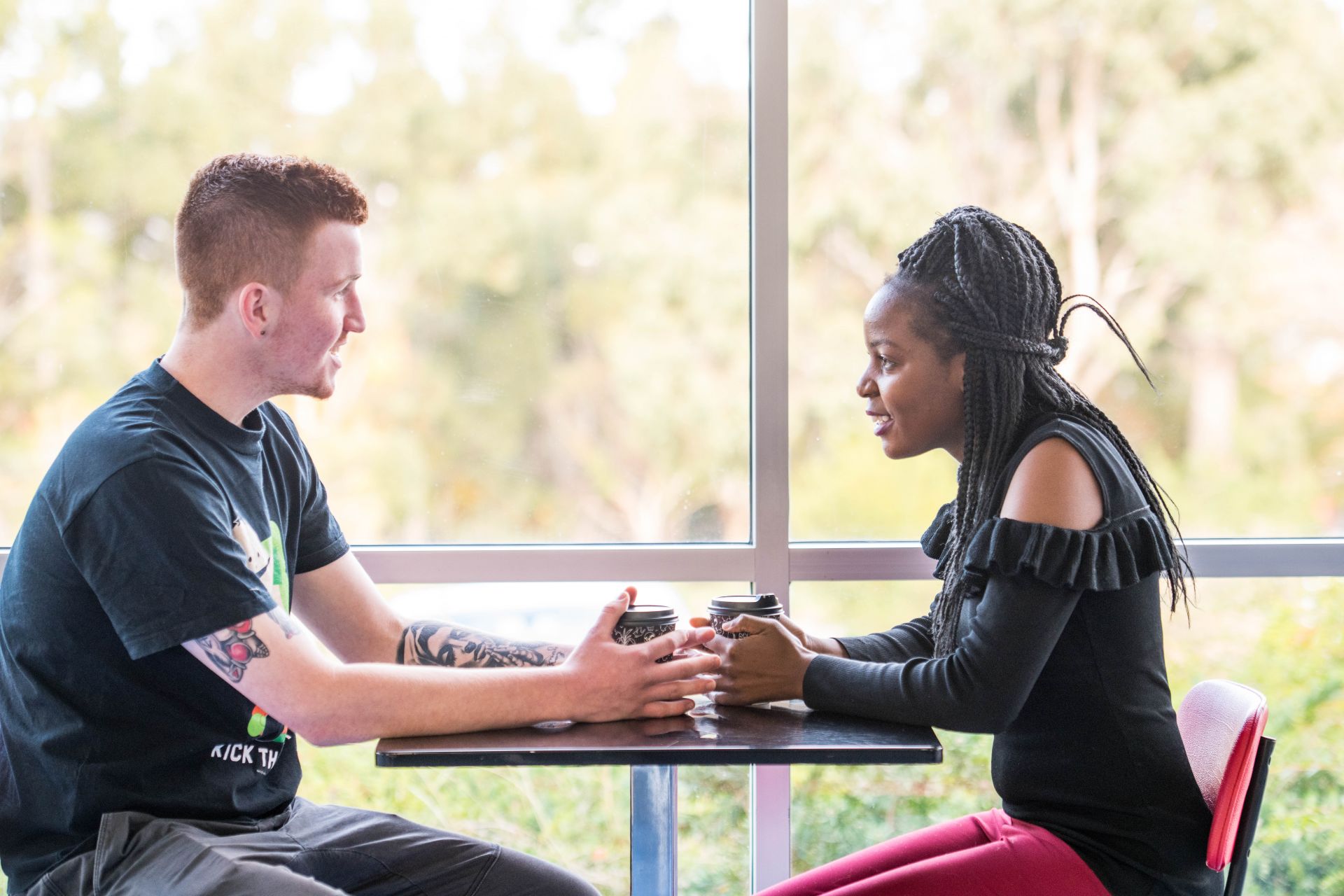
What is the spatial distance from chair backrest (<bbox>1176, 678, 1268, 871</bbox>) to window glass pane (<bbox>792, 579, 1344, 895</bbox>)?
66cm

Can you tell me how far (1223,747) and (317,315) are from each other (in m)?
1.47

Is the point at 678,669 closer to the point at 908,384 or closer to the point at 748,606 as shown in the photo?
the point at 748,606

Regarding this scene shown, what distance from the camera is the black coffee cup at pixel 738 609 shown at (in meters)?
1.70

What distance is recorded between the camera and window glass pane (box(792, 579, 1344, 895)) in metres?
2.37

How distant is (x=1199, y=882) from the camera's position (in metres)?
1.58

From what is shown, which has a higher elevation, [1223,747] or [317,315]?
[317,315]

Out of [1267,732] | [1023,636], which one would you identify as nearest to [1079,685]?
[1023,636]

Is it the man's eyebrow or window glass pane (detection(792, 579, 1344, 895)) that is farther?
window glass pane (detection(792, 579, 1344, 895))

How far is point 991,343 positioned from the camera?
173 cm

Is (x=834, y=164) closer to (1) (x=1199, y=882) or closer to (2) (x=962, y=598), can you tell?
(2) (x=962, y=598)

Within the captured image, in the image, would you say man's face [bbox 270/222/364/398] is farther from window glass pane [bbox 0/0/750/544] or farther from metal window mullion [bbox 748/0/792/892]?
metal window mullion [bbox 748/0/792/892]

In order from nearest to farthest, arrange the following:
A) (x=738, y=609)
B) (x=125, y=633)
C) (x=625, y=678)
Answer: (x=125, y=633), (x=625, y=678), (x=738, y=609)

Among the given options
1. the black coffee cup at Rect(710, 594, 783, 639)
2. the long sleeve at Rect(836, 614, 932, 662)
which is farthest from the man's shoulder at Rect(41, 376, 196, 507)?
the long sleeve at Rect(836, 614, 932, 662)

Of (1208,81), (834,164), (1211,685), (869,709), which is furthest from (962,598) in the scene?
(1208,81)
